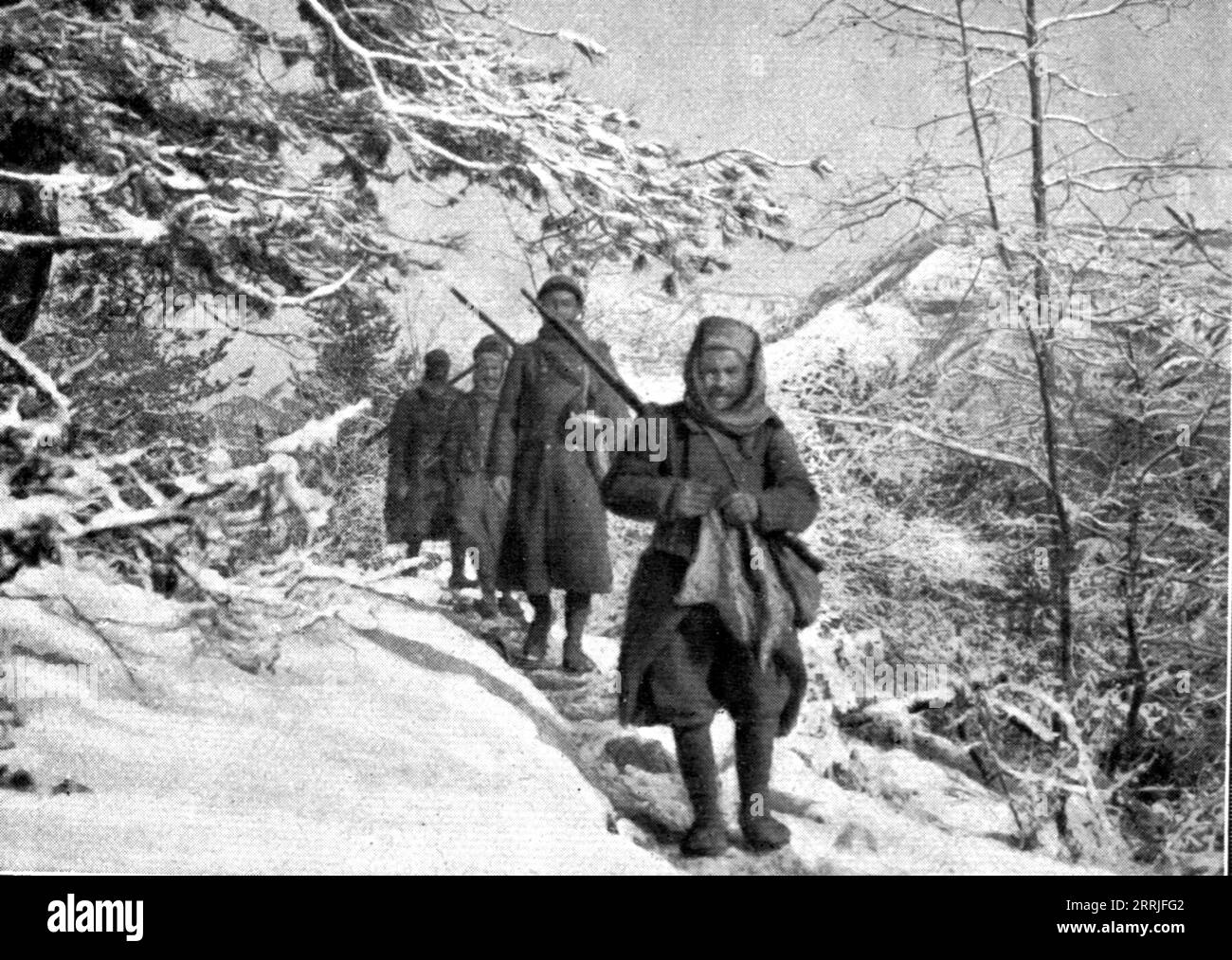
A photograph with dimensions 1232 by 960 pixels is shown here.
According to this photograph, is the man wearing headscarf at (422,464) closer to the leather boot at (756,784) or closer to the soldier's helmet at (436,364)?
the soldier's helmet at (436,364)

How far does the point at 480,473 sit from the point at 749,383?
0.99 metres

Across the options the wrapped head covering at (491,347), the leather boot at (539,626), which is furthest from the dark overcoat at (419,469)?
the leather boot at (539,626)

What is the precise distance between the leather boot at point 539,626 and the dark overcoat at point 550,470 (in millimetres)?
37

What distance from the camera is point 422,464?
5.06m

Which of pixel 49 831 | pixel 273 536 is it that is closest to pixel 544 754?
pixel 273 536

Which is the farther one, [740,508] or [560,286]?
[560,286]

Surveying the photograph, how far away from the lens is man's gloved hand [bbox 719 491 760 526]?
15.2 feet

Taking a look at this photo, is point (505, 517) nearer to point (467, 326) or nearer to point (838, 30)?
point (467, 326)

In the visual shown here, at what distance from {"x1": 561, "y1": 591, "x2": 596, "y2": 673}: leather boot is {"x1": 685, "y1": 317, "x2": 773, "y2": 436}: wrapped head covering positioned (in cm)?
76

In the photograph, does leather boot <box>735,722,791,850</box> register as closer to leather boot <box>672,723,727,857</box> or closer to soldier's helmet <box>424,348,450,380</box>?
leather boot <box>672,723,727,857</box>

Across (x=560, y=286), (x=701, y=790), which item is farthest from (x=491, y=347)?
(x=701, y=790)

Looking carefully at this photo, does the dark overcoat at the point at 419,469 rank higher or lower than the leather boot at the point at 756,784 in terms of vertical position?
higher

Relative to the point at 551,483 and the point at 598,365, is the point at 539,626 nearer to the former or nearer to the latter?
the point at 551,483

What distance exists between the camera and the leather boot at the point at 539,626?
4945 mm
